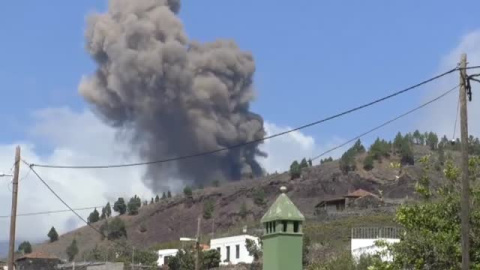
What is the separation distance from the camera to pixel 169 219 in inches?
5507

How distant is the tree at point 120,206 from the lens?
155m

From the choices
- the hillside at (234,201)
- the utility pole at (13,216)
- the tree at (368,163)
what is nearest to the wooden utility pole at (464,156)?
the utility pole at (13,216)

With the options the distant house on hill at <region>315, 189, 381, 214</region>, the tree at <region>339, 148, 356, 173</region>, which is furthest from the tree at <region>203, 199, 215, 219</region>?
the distant house on hill at <region>315, 189, 381, 214</region>

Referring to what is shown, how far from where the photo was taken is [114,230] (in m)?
127

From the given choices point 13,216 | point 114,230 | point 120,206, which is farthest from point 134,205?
point 13,216

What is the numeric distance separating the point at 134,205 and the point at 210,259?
85.8 meters

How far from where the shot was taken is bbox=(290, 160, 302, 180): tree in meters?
150

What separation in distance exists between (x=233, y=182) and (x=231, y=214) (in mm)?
33520

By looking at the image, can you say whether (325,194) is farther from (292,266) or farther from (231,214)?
(292,266)

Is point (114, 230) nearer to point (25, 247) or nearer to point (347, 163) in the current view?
point (25, 247)

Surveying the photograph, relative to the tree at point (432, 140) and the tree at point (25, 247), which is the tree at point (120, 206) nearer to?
the tree at point (25, 247)

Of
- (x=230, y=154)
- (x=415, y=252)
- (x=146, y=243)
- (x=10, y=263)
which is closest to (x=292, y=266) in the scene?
(x=415, y=252)

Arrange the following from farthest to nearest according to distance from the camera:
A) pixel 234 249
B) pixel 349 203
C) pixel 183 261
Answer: pixel 349 203
pixel 234 249
pixel 183 261

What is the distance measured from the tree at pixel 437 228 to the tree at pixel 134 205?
133 m
